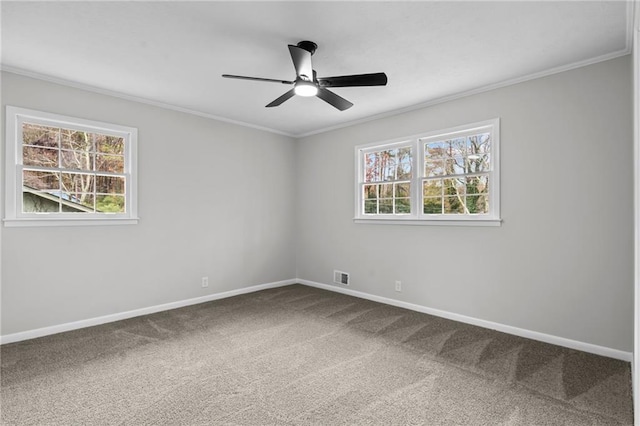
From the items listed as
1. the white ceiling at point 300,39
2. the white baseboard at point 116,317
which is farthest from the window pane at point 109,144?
the white baseboard at point 116,317

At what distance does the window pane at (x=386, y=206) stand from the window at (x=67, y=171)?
125 inches

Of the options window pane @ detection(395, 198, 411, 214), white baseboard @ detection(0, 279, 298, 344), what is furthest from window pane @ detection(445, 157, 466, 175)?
white baseboard @ detection(0, 279, 298, 344)

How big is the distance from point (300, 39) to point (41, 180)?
3041 mm

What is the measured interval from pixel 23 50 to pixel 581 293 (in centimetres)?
531

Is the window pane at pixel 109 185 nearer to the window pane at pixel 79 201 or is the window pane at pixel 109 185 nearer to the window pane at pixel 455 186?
the window pane at pixel 79 201

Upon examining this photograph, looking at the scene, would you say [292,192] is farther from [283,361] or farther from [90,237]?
[283,361]

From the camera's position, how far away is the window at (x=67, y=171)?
11.3ft

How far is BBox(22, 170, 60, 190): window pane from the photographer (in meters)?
3.55

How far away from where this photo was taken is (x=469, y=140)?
13.3ft

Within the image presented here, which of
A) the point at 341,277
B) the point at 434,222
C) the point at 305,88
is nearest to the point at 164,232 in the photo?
the point at 341,277

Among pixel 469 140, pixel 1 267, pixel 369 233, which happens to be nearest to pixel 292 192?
pixel 369 233

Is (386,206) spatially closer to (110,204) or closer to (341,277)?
(341,277)

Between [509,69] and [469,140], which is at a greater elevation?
[509,69]

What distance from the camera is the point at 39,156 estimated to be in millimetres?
3627
